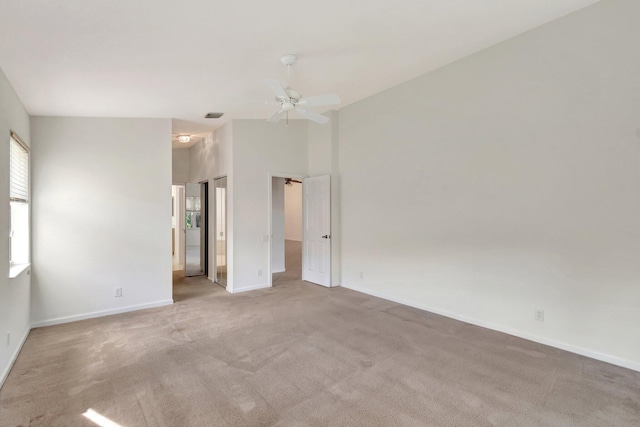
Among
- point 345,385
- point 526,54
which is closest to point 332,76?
point 526,54

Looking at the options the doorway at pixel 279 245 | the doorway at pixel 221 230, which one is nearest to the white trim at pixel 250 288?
the doorway at pixel 279 245

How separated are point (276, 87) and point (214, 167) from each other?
3.50 m

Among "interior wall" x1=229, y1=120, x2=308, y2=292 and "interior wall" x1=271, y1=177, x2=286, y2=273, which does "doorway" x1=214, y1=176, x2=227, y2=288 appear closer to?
"interior wall" x1=229, y1=120, x2=308, y2=292

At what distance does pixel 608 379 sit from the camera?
2.63 meters

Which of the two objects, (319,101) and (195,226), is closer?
(319,101)

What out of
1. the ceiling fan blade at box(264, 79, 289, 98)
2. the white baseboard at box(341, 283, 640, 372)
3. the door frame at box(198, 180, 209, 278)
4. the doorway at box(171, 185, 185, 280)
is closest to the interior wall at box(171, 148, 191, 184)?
the doorway at box(171, 185, 185, 280)

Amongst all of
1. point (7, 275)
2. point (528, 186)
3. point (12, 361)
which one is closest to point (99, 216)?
point (7, 275)

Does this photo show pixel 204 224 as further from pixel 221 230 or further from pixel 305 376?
pixel 305 376

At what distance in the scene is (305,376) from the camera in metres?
2.69

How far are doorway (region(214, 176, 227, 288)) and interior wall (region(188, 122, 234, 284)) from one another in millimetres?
134

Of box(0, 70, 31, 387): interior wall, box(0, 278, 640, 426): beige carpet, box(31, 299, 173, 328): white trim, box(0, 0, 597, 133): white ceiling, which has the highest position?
box(0, 0, 597, 133): white ceiling

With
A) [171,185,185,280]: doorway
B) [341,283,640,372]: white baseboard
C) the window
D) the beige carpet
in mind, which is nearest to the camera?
the beige carpet

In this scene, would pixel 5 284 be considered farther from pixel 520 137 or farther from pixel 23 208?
pixel 520 137

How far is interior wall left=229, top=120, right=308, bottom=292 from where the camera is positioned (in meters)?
5.47
